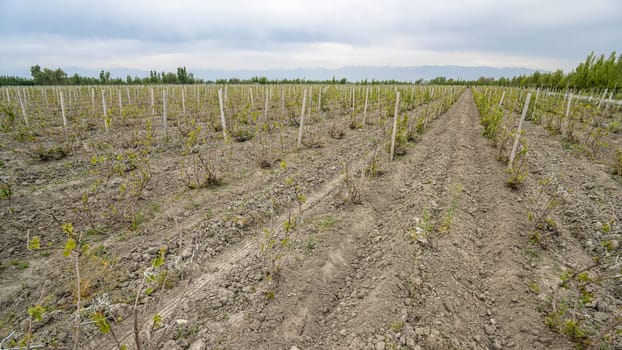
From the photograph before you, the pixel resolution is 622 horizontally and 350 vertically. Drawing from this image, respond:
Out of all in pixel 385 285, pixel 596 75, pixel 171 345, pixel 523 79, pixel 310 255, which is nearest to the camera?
pixel 171 345

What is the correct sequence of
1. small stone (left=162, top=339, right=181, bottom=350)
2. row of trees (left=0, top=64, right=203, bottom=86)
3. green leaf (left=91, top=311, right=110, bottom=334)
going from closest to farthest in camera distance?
green leaf (left=91, top=311, right=110, bottom=334) → small stone (left=162, top=339, right=181, bottom=350) → row of trees (left=0, top=64, right=203, bottom=86)

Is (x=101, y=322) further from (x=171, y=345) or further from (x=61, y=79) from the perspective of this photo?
(x=61, y=79)

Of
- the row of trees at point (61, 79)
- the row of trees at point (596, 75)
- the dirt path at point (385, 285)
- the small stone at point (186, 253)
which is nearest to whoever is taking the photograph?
the dirt path at point (385, 285)

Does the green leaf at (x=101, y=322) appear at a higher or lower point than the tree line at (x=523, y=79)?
lower

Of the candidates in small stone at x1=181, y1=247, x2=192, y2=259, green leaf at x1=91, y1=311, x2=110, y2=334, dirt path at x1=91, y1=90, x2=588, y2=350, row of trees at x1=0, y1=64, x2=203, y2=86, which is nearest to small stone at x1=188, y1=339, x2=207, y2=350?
dirt path at x1=91, y1=90, x2=588, y2=350

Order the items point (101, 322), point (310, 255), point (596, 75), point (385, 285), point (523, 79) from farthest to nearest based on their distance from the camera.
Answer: point (523, 79), point (596, 75), point (310, 255), point (385, 285), point (101, 322)

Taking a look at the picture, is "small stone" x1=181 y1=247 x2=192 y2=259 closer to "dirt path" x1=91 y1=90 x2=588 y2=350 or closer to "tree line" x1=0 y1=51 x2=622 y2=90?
"dirt path" x1=91 y1=90 x2=588 y2=350

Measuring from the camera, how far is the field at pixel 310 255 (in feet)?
8.02

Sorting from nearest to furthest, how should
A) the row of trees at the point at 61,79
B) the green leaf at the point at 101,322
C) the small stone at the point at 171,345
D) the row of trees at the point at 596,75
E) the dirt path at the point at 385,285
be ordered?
1. the green leaf at the point at 101,322
2. the small stone at the point at 171,345
3. the dirt path at the point at 385,285
4. the row of trees at the point at 596,75
5. the row of trees at the point at 61,79

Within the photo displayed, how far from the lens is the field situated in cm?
244

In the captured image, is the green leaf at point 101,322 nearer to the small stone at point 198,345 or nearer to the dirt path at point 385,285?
Answer: the dirt path at point 385,285

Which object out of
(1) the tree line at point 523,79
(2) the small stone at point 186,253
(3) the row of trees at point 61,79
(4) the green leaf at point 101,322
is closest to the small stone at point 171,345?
(4) the green leaf at point 101,322

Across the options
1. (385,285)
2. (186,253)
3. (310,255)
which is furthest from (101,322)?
(385,285)

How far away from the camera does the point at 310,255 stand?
347 centimetres
